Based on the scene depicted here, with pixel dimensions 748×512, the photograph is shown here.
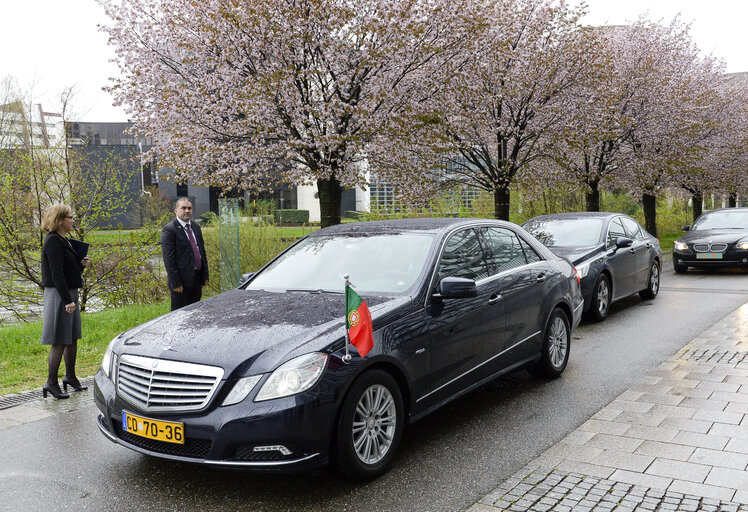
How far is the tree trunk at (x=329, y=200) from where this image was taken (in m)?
13.6

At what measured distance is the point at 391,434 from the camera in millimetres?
4004

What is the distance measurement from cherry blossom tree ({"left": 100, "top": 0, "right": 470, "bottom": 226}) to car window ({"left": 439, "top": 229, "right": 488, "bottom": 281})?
6.68m

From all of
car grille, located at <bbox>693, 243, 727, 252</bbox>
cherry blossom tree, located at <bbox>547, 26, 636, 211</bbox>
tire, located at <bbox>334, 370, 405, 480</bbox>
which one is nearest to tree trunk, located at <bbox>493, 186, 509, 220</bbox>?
cherry blossom tree, located at <bbox>547, 26, 636, 211</bbox>

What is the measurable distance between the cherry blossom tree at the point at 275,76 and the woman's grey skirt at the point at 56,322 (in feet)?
21.1

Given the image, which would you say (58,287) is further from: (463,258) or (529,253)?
(529,253)

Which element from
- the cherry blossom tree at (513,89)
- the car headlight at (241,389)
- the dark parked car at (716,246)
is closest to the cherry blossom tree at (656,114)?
the cherry blossom tree at (513,89)

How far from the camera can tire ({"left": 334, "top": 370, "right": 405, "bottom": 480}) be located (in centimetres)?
364

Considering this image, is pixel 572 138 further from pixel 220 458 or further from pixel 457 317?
pixel 220 458

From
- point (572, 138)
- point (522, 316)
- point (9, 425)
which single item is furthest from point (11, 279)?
point (572, 138)

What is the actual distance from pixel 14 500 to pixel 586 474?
344 cm

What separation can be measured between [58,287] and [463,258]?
3.59 m

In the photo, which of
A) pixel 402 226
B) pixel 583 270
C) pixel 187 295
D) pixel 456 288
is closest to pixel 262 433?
pixel 456 288

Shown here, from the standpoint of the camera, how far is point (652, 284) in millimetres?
11484

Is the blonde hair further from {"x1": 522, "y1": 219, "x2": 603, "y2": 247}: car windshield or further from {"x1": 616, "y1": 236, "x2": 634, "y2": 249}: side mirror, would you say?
{"x1": 616, "y1": 236, "x2": 634, "y2": 249}: side mirror
